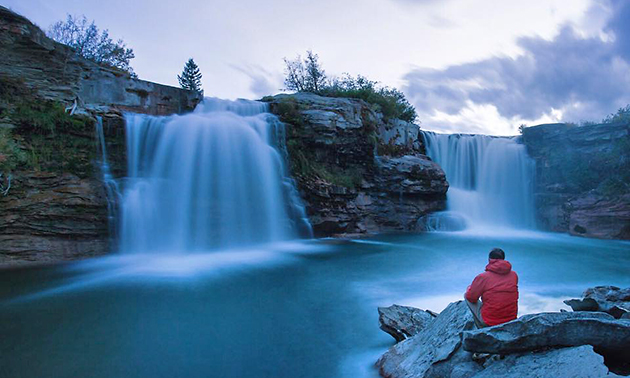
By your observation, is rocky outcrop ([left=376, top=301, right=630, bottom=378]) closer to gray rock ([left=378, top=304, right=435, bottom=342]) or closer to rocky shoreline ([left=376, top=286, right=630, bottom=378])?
rocky shoreline ([left=376, top=286, right=630, bottom=378])

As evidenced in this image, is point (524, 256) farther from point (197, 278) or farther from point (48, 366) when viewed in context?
point (48, 366)

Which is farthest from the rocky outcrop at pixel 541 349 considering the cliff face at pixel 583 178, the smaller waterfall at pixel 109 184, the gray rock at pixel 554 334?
the cliff face at pixel 583 178

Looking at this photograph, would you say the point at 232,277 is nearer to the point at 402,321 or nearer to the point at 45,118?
the point at 402,321

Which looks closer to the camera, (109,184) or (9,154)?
(9,154)

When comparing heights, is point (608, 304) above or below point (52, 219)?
below

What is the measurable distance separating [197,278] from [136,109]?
10700mm

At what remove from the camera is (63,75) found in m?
13.5

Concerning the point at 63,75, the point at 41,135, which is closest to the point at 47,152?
the point at 41,135

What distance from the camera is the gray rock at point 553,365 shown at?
96.1 inches

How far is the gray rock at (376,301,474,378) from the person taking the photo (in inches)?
149

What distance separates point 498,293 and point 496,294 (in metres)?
0.02

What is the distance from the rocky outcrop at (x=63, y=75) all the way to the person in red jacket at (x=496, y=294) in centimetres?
1428

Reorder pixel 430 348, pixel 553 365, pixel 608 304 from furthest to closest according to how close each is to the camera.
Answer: pixel 608 304 → pixel 430 348 → pixel 553 365

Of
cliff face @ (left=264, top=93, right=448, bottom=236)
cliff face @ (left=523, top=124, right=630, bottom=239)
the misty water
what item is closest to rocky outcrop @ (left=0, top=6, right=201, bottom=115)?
the misty water
